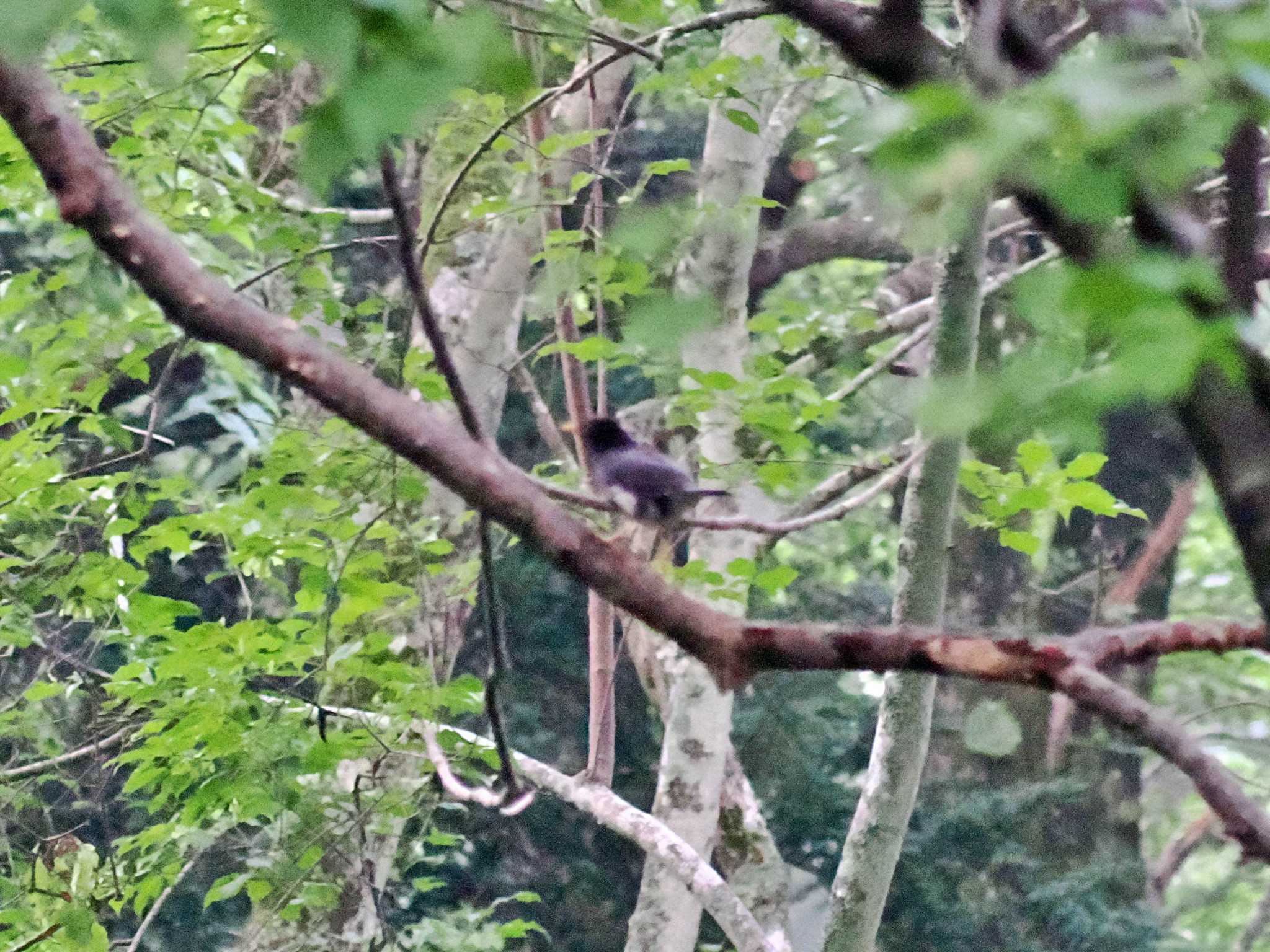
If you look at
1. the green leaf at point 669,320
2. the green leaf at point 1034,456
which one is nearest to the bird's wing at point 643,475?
the green leaf at point 1034,456

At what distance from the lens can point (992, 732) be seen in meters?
6.53

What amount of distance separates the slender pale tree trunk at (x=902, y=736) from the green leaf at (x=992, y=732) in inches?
153

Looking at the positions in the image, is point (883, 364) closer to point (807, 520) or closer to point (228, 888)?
point (807, 520)

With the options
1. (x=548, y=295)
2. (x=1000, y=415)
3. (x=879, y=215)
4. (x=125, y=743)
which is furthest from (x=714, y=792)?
(x=1000, y=415)

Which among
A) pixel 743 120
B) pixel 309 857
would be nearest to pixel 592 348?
pixel 743 120

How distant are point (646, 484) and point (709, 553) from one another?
42.5 inches

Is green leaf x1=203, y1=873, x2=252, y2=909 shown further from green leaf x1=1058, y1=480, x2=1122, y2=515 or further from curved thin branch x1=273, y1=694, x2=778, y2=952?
green leaf x1=1058, y1=480, x2=1122, y2=515

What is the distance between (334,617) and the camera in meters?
2.55

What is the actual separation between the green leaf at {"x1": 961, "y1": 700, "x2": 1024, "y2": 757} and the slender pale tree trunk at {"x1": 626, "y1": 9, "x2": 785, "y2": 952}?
9.13 feet

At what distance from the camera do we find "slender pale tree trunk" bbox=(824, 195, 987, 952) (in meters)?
2.68

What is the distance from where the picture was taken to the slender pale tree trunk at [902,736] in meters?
2.68

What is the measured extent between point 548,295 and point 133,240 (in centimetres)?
96

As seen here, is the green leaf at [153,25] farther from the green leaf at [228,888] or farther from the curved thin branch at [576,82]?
the green leaf at [228,888]

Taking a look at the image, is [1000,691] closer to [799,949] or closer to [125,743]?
[799,949]
